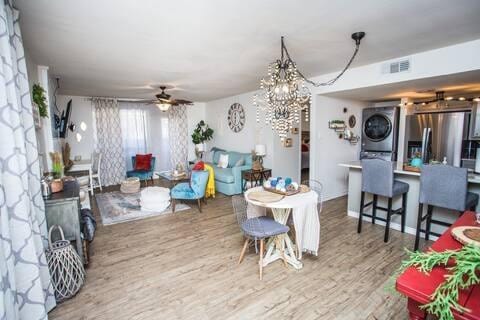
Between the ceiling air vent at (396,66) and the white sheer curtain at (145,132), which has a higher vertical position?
the ceiling air vent at (396,66)

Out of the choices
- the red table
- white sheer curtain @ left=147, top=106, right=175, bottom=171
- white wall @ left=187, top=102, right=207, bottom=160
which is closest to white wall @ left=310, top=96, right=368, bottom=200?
the red table

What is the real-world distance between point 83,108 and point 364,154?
23.1 ft

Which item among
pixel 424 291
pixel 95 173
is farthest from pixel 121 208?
pixel 424 291

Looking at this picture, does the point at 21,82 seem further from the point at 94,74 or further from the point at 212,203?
the point at 212,203

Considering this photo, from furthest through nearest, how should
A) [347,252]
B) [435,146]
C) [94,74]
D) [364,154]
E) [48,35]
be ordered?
[364,154] < [435,146] < [94,74] < [347,252] < [48,35]

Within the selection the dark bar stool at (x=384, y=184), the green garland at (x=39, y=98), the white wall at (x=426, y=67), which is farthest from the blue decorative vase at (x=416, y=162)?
the green garland at (x=39, y=98)

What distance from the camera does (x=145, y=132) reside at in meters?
6.92

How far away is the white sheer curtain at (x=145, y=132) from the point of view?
6.64m

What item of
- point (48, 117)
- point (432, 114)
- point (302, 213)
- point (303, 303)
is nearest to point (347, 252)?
point (302, 213)

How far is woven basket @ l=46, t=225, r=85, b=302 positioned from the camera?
79.9 inches

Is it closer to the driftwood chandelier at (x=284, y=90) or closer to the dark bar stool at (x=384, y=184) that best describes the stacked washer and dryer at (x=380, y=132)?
the dark bar stool at (x=384, y=184)

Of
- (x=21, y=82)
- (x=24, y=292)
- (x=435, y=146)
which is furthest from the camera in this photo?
(x=435, y=146)

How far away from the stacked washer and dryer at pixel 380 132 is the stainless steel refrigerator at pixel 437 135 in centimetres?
32

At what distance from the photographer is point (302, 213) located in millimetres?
2508
